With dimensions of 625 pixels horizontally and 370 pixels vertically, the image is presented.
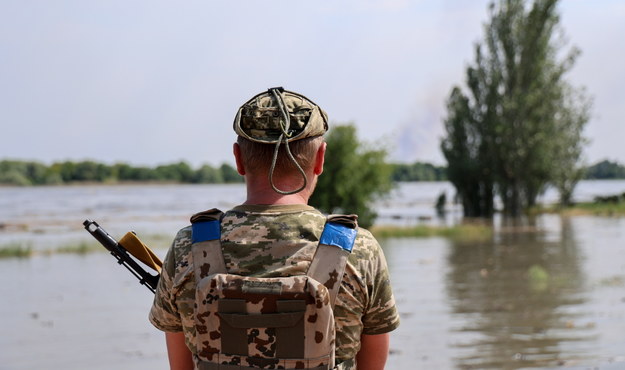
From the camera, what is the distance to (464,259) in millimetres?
22312

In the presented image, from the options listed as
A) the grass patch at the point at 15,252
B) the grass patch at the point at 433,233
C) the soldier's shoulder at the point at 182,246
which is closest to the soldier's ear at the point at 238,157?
the soldier's shoulder at the point at 182,246

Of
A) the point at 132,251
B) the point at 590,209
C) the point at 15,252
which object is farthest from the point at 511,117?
the point at 132,251

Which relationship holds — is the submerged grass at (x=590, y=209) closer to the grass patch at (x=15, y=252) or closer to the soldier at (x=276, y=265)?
the grass patch at (x=15, y=252)

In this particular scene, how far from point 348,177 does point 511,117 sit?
46.0 ft

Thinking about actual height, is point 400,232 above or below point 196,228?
below

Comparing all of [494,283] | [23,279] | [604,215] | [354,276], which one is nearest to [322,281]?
[354,276]

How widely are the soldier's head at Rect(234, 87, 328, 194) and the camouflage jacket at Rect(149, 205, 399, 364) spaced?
0.34 ft

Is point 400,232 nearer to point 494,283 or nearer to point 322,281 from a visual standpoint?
point 494,283

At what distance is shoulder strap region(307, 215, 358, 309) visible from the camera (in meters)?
2.29

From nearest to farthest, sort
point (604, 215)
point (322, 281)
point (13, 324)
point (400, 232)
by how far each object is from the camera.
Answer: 1. point (322, 281)
2. point (13, 324)
3. point (400, 232)
4. point (604, 215)

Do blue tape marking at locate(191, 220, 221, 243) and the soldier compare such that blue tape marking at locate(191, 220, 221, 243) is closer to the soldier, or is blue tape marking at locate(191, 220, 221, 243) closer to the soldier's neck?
the soldier

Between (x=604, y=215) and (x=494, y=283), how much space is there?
3470 centimetres

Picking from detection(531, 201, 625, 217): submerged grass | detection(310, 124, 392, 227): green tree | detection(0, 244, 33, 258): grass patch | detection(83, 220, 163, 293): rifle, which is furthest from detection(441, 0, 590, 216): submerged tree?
detection(83, 220, 163, 293): rifle

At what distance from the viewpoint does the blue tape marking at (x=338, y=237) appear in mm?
2299
